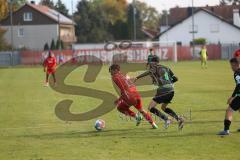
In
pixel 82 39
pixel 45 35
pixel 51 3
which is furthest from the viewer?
pixel 51 3

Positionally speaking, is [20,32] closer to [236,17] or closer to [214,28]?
[214,28]

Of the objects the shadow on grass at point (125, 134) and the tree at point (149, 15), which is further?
the tree at point (149, 15)

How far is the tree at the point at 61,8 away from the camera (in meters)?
133

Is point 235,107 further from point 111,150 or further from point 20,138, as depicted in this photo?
point 20,138

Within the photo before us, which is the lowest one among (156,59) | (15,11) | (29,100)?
(29,100)

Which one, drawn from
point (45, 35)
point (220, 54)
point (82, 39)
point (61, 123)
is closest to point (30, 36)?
point (45, 35)

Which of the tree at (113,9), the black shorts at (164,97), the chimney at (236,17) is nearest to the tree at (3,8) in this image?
the chimney at (236,17)

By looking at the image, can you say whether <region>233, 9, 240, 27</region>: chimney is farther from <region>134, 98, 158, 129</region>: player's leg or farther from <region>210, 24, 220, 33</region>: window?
<region>134, 98, 158, 129</region>: player's leg

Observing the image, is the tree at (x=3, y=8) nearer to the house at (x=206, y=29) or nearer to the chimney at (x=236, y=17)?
the house at (x=206, y=29)

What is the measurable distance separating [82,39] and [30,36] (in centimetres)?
1280

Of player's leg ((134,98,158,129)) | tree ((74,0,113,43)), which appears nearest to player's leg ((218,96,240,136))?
player's leg ((134,98,158,129))

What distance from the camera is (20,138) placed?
1389cm

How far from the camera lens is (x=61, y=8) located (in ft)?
438

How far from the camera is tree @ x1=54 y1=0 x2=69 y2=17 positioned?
133 meters
